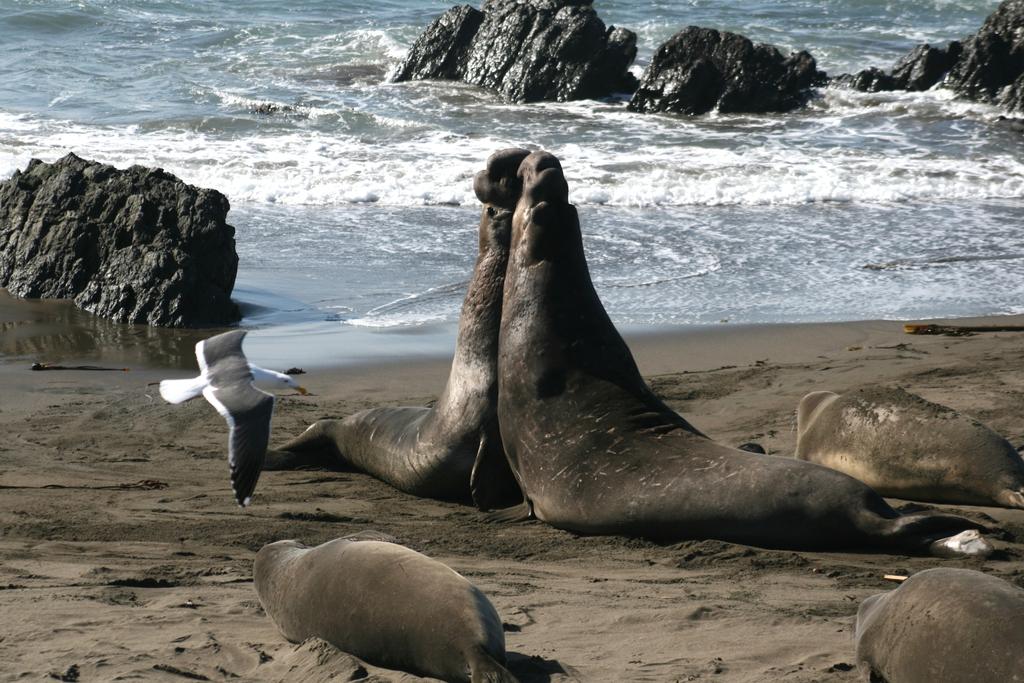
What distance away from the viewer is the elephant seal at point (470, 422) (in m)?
6.28

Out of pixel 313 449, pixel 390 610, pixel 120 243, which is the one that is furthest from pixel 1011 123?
pixel 390 610

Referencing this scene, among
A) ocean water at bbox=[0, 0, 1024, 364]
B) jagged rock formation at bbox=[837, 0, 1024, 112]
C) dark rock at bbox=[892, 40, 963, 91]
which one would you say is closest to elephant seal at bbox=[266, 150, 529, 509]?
ocean water at bbox=[0, 0, 1024, 364]

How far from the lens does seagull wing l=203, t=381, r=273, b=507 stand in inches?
180

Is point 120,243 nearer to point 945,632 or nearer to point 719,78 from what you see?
point 945,632

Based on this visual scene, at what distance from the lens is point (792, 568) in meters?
4.87

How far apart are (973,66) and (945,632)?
22005 mm

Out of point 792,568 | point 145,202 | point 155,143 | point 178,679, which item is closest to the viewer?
point 178,679

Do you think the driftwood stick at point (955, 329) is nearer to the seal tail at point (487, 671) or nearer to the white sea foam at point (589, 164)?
the white sea foam at point (589, 164)

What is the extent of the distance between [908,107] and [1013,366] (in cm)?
1496

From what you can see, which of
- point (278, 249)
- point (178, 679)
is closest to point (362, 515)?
point (178, 679)

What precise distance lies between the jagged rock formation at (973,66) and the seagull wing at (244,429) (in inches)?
799

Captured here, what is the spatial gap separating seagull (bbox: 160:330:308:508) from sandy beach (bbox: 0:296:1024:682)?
1.46 feet

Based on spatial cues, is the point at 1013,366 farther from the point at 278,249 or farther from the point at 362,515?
the point at 278,249

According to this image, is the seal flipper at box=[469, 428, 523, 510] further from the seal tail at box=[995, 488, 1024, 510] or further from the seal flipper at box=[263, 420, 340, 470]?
the seal tail at box=[995, 488, 1024, 510]
